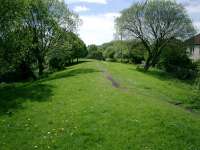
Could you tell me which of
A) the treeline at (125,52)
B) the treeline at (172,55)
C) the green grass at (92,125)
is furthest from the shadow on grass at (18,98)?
the treeline at (125,52)

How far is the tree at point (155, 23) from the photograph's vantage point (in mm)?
52750

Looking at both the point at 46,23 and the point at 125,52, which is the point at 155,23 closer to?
the point at 125,52

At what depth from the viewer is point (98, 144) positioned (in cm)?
1171

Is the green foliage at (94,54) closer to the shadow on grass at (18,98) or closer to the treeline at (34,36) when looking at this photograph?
the treeline at (34,36)

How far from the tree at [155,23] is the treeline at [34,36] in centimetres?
1219

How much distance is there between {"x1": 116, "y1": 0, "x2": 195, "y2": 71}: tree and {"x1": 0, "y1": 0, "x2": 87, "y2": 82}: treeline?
40.0 feet

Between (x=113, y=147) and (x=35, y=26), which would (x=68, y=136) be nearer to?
(x=113, y=147)

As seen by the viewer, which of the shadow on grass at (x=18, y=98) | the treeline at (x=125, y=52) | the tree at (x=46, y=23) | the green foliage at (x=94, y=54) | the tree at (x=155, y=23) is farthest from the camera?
the green foliage at (x=94, y=54)

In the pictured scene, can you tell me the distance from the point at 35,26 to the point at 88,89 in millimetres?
20162

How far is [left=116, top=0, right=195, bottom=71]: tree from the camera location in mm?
52750

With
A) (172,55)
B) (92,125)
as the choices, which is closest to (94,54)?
(172,55)

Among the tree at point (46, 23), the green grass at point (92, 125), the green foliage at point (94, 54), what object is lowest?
the green grass at point (92, 125)

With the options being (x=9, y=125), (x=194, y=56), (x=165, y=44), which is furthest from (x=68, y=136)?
(x=194, y=56)

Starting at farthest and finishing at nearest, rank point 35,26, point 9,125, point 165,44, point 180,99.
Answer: point 165,44
point 35,26
point 180,99
point 9,125
